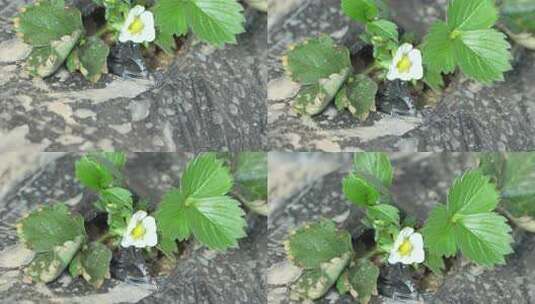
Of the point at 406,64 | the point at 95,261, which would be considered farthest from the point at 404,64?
the point at 95,261

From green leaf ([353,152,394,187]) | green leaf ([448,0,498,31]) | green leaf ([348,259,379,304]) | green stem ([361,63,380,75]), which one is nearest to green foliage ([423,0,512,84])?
→ green leaf ([448,0,498,31])

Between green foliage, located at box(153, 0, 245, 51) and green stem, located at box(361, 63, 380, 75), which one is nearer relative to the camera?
green foliage, located at box(153, 0, 245, 51)

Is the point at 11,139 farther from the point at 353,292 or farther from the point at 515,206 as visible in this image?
the point at 515,206

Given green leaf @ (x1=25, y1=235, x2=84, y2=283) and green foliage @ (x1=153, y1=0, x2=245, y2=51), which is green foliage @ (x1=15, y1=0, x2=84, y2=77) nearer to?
green foliage @ (x1=153, y1=0, x2=245, y2=51)


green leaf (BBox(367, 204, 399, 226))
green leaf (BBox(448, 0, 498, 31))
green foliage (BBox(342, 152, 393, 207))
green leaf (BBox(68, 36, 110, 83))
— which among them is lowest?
green leaf (BBox(367, 204, 399, 226))

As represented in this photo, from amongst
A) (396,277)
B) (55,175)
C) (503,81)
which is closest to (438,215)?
(396,277)

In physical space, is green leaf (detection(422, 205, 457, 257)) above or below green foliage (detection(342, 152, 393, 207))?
below
